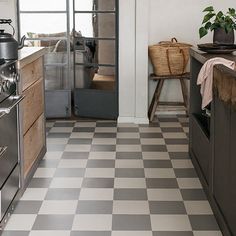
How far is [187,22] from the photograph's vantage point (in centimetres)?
597

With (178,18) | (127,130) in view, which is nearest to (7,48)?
(127,130)

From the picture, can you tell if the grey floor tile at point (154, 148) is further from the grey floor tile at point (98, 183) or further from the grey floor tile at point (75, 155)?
the grey floor tile at point (98, 183)

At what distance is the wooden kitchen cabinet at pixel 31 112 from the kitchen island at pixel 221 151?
129cm

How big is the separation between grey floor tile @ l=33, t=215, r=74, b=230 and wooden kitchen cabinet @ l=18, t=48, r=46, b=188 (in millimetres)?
426

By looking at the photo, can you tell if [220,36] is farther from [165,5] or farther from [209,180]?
[165,5]

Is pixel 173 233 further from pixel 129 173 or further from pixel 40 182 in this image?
pixel 40 182

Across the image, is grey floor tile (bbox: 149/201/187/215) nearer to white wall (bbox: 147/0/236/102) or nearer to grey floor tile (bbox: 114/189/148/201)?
grey floor tile (bbox: 114/189/148/201)

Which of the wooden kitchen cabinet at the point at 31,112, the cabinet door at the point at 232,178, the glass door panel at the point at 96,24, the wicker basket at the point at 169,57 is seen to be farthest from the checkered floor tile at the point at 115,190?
the glass door panel at the point at 96,24

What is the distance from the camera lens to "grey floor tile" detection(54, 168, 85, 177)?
3893 millimetres

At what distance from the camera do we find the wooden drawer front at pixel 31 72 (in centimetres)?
349

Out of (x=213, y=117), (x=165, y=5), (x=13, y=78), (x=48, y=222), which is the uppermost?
(x=165, y=5)

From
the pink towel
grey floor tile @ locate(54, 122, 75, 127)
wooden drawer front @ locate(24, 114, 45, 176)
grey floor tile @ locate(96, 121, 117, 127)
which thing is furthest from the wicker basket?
the pink towel

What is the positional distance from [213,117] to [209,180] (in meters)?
0.46

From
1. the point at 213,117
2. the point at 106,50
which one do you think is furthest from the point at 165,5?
the point at 213,117
